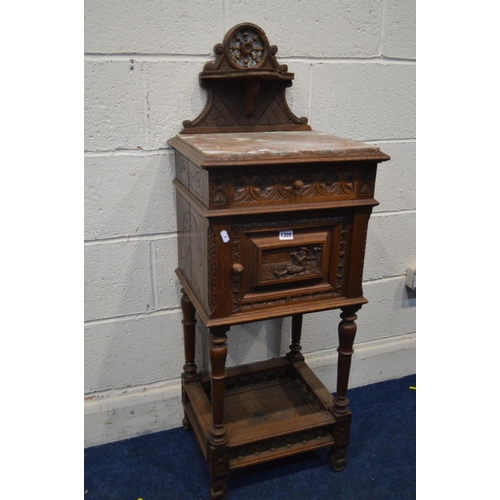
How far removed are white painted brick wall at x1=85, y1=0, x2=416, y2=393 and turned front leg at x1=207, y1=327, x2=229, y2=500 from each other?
1.26ft

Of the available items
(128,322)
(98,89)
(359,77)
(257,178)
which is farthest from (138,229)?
(359,77)

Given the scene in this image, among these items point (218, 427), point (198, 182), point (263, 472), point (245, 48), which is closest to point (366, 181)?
point (198, 182)

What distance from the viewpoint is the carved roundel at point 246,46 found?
1.38m

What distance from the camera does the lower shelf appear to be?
1400mm

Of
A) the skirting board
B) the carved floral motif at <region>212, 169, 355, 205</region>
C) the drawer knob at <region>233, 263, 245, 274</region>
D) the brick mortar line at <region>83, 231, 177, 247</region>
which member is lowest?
the skirting board

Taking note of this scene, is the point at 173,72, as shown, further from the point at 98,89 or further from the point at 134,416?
the point at 134,416

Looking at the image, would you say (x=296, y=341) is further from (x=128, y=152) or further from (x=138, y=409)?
(x=128, y=152)

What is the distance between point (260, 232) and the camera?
1156 mm

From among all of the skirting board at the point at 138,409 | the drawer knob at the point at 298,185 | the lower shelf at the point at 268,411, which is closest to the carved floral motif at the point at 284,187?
the drawer knob at the point at 298,185

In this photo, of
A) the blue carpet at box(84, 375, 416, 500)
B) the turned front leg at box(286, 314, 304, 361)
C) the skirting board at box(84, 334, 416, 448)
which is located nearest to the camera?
the blue carpet at box(84, 375, 416, 500)

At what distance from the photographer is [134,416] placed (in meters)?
1.64

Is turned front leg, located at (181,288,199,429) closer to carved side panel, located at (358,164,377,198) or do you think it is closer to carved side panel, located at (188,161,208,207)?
carved side panel, located at (188,161,208,207)

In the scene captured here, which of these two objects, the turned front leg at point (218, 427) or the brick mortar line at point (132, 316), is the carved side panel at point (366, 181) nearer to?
the turned front leg at point (218, 427)

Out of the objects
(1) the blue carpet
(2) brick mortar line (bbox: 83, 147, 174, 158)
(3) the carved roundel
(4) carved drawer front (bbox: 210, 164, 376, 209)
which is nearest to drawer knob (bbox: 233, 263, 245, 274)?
(4) carved drawer front (bbox: 210, 164, 376, 209)
